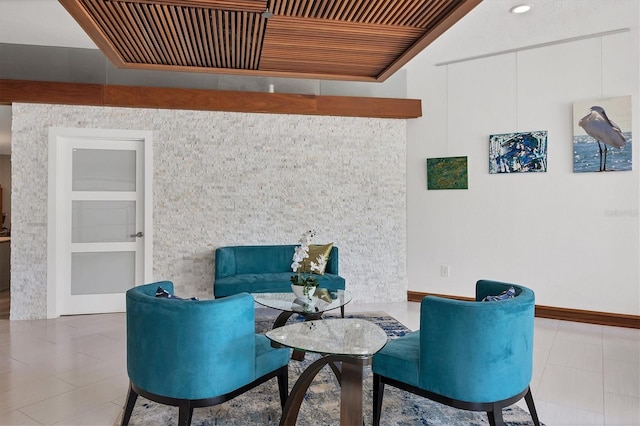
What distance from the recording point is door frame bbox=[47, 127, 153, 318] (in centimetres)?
470

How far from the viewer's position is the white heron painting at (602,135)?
443cm

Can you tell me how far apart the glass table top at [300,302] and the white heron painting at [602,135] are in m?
3.27

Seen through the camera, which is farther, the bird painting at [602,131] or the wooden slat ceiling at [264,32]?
the bird painting at [602,131]

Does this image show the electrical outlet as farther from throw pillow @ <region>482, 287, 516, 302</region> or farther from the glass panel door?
the glass panel door

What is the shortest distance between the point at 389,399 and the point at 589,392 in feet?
4.87

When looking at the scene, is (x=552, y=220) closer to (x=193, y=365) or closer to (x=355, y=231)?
(x=355, y=231)

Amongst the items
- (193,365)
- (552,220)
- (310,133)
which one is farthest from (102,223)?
(552,220)

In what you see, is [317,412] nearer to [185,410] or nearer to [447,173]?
[185,410]

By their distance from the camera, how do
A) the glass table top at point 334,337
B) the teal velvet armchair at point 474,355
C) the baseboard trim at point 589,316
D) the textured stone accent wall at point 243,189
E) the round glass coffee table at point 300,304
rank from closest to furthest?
1. the teal velvet armchair at point 474,355
2. the glass table top at point 334,337
3. the round glass coffee table at point 300,304
4. the baseboard trim at point 589,316
5. the textured stone accent wall at point 243,189

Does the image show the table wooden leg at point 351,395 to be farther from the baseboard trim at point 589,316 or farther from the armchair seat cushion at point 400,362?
the baseboard trim at point 589,316

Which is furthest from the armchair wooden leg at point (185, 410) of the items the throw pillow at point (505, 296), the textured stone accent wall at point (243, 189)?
the textured stone accent wall at point (243, 189)

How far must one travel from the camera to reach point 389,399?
8.73 ft

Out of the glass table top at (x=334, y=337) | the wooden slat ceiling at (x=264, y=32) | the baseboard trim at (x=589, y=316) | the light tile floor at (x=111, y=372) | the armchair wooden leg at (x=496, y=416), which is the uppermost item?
the wooden slat ceiling at (x=264, y=32)

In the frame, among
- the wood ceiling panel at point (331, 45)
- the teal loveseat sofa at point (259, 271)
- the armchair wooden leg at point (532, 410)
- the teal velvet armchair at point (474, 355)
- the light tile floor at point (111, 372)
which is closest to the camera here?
the teal velvet armchair at point (474, 355)
